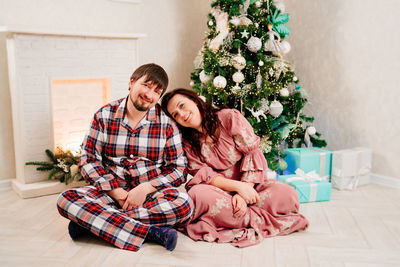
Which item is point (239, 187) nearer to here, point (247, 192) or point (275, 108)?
point (247, 192)

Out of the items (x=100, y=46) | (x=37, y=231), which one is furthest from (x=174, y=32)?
(x=37, y=231)

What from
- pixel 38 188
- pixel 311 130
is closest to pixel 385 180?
pixel 311 130

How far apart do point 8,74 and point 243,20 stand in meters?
1.65

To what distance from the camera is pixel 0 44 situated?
2672mm

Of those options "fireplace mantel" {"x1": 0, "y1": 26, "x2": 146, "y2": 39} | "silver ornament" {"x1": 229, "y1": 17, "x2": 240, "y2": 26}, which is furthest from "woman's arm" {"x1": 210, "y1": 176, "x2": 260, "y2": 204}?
"fireplace mantel" {"x1": 0, "y1": 26, "x2": 146, "y2": 39}

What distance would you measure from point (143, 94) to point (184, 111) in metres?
0.23

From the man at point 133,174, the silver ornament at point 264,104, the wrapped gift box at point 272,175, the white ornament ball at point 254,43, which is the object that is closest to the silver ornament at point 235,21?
the white ornament ball at point 254,43

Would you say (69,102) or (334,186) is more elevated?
(69,102)

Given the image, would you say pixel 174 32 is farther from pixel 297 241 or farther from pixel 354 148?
pixel 297 241

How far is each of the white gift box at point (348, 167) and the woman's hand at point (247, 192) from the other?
1011 mm

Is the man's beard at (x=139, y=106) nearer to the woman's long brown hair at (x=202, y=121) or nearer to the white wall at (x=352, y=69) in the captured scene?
the woman's long brown hair at (x=202, y=121)

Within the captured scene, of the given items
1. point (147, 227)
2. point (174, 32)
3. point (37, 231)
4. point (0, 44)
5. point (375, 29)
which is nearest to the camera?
point (147, 227)

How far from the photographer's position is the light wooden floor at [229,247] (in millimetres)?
1729

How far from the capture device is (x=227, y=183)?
80.7 inches
